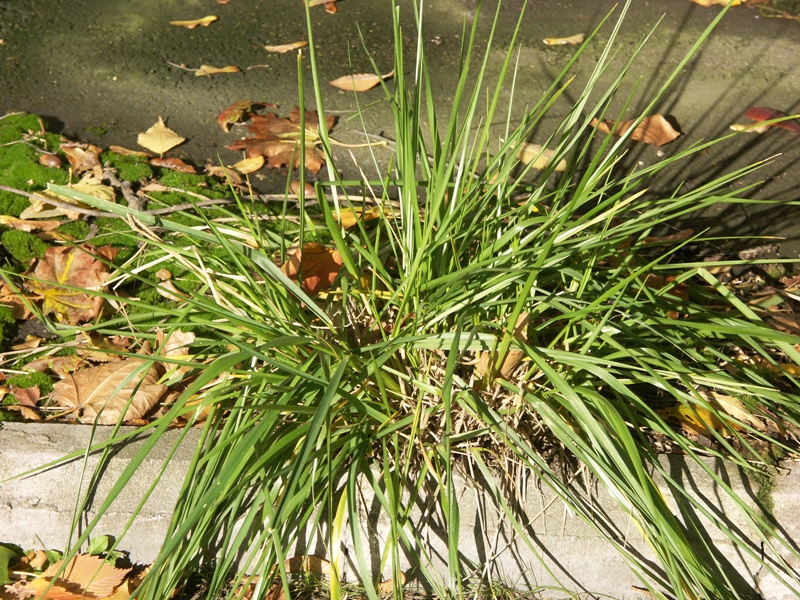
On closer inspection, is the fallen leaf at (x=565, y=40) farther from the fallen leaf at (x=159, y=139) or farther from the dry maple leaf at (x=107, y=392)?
the dry maple leaf at (x=107, y=392)

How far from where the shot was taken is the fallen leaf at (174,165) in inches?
100

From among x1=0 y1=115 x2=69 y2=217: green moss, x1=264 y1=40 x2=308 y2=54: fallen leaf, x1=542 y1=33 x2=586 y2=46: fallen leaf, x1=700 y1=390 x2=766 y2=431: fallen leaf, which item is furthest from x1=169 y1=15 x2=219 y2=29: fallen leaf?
x1=700 y1=390 x2=766 y2=431: fallen leaf

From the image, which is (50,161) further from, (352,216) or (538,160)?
(538,160)

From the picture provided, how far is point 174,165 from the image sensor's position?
2562 millimetres

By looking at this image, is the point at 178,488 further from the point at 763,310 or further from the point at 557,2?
the point at 557,2

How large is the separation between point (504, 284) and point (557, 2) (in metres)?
2.73

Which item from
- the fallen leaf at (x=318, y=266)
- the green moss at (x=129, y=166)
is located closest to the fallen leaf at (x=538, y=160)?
the fallen leaf at (x=318, y=266)

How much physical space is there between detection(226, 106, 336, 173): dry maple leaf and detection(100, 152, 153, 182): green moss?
12.6 inches

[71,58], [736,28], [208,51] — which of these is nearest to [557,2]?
[736,28]

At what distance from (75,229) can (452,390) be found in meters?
1.39

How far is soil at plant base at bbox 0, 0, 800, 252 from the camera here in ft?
9.04

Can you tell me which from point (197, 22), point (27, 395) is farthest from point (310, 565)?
point (197, 22)

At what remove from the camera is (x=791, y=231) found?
2508 millimetres

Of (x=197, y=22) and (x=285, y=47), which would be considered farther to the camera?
(x=197, y=22)
